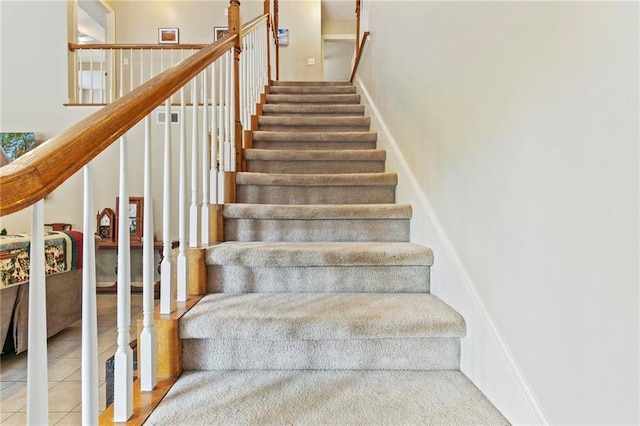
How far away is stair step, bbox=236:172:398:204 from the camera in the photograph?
1.89 metres

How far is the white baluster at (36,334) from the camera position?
1.74 ft

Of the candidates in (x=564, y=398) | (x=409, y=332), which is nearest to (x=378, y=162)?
(x=409, y=332)

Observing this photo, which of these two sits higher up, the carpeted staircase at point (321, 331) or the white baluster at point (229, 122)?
the white baluster at point (229, 122)

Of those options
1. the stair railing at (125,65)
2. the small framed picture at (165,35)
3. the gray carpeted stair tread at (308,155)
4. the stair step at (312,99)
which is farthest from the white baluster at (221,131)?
the small framed picture at (165,35)

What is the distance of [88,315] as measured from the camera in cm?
71

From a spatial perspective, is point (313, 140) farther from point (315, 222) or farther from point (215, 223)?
point (215, 223)

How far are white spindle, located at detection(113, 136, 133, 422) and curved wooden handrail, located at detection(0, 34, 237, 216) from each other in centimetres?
9

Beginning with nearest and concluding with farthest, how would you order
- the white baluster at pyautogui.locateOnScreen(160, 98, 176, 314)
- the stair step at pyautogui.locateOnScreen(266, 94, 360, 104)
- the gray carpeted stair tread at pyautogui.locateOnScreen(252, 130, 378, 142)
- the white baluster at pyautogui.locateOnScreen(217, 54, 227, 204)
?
the white baluster at pyautogui.locateOnScreen(160, 98, 176, 314) → the white baluster at pyautogui.locateOnScreen(217, 54, 227, 204) → the gray carpeted stair tread at pyautogui.locateOnScreen(252, 130, 378, 142) → the stair step at pyautogui.locateOnScreen(266, 94, 360, 104)

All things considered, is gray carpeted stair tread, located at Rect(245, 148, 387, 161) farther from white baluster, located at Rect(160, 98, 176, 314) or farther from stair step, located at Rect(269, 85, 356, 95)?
stair step, located at Rect(269, 85, 356, 95)

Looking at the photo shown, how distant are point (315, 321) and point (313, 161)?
4.20ft

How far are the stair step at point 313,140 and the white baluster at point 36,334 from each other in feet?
6.45

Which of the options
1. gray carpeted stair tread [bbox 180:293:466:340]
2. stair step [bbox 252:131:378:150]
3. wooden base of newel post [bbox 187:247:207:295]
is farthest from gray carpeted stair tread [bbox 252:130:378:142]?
gray carpeted stair tread [bbox 180:293:466:340]

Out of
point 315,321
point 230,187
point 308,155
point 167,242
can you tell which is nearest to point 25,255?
point 230,187

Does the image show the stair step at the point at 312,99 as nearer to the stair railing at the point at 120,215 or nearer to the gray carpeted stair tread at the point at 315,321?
the stair railing at the point at 120,215
